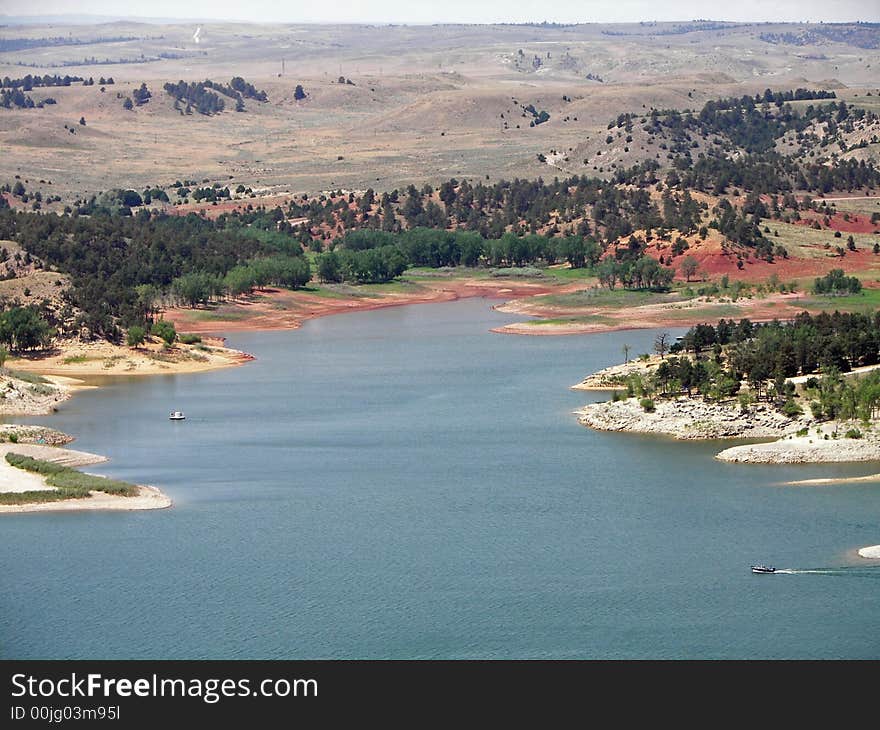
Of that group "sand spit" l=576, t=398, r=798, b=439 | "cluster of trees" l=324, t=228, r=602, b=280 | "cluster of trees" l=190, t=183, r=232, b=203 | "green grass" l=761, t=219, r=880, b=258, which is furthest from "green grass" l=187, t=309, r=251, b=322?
"cluster of trees" l=190, t=183, r=232, b=203

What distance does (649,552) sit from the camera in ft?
144

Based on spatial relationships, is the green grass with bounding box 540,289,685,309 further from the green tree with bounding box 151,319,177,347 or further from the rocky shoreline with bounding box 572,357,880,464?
the rocky shoreline with bounding box 572,357,880,464

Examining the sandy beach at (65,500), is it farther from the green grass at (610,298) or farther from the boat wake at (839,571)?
the green grass at (610,298)

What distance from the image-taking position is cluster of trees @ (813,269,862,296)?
106 meters

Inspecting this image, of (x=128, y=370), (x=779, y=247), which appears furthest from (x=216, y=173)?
(x=128, y=370)

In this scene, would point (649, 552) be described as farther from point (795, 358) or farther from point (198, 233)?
point (198, 233)

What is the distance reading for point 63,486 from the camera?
51875 mm

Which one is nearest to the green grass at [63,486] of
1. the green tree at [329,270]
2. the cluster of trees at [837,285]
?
the cluster of trees at [837,285]

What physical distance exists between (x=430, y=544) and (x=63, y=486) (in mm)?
13442

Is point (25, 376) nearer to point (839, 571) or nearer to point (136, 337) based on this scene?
point (136, 337)

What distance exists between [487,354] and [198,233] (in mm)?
53036

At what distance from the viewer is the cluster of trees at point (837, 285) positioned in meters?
106

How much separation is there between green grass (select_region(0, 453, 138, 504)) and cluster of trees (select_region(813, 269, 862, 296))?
2523 inches

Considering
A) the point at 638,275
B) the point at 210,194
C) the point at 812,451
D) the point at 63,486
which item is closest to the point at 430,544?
the point at 63,486
